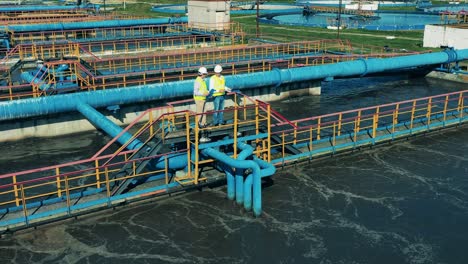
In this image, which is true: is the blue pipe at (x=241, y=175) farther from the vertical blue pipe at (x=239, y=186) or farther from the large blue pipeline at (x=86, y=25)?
the large blue pipeline at (x=86, y=25)

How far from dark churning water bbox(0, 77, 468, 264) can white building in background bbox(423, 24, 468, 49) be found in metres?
23.5

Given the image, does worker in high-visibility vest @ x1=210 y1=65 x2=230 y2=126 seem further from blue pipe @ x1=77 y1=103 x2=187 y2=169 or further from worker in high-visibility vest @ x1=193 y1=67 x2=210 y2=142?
blue pipe @ x1=77 y1=103 x2=187 y2=169

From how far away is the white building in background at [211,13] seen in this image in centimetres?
4600

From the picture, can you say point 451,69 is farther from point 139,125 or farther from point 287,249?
point 287,249

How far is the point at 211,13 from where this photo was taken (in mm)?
46250

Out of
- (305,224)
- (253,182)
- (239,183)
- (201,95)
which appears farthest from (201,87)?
(305,224)

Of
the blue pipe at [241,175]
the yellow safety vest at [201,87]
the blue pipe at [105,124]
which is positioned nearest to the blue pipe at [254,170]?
the blue pipe at [241,175]

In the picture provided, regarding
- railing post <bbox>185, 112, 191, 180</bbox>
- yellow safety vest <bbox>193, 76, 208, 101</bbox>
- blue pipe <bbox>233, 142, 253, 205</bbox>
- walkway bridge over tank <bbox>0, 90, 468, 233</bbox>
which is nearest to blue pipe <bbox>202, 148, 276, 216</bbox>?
walkway bridge over tank <bbox>0, 90, 468, 233</bbox>

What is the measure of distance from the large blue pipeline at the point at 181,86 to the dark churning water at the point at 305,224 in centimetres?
255

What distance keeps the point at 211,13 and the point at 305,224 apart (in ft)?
115

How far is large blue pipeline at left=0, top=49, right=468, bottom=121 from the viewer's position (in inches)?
818

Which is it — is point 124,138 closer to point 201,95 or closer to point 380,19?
point 201,95

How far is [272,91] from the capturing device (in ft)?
92.9

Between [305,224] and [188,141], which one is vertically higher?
[188,141]
